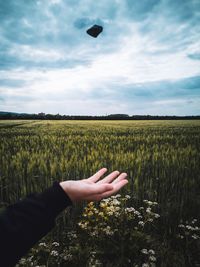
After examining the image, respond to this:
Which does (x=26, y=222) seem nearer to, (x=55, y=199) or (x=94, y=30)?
(x=55, y=199)

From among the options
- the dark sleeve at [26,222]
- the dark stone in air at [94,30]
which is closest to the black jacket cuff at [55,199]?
the dark sleeve at [26,222]

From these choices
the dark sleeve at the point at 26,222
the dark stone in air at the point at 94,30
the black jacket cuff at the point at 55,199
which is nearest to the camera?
the dark sleeve at the point at 26,222

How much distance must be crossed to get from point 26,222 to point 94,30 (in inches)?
585

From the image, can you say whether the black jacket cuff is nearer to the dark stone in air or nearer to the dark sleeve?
the dark sleeve

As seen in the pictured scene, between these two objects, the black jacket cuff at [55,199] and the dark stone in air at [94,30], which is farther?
the dark stone in air at [94,30]

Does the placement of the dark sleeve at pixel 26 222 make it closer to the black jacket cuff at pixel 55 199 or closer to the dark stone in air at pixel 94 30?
the black jacket cuff at pixel 55 199

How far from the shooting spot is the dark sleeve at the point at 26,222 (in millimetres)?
784

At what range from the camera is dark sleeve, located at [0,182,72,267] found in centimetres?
78

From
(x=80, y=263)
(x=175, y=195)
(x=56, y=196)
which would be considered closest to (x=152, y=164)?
(x=175, y=195)

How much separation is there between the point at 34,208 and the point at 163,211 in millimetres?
2683

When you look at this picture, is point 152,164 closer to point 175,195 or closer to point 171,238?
point 175,195

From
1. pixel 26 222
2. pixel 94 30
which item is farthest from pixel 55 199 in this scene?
pixel 94 30

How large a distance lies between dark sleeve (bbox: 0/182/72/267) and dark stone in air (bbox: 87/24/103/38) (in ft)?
47.7

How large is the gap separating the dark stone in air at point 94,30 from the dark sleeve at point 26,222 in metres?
14.5
